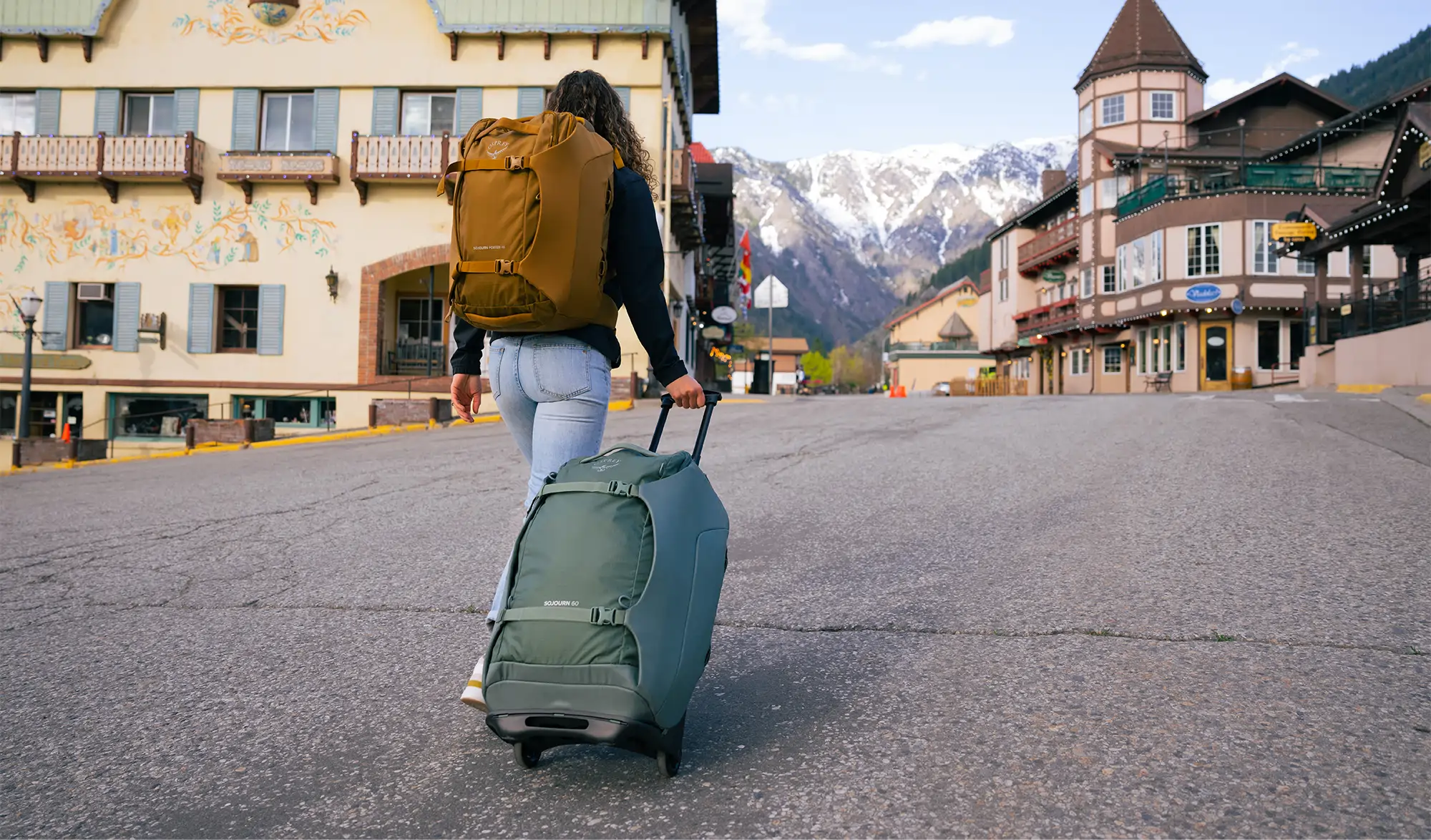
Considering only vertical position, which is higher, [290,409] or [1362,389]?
[1362,389]

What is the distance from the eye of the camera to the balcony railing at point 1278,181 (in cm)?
3553

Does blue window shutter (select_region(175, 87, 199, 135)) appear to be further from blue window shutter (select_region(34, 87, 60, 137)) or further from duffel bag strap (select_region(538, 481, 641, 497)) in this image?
duffel bag strap (select_region(538, 481, 641, 497))

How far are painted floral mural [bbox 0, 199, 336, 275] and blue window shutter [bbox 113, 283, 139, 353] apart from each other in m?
0.61

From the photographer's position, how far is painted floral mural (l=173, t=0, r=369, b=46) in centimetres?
2175

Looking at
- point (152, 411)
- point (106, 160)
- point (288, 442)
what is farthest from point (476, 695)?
point (106, 160)

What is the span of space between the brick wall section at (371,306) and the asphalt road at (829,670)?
47.8 ft

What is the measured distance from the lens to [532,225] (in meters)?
2.52

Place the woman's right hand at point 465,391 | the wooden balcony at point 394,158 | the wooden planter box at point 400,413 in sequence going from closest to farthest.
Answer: the woman's right hand at point 465,391, the wooden planter box at point 400,413, the wooden balcony at point 394,158

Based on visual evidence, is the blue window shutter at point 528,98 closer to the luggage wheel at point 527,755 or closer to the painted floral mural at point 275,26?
the painted floral mural at point 275,26

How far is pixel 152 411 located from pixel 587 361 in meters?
23.0

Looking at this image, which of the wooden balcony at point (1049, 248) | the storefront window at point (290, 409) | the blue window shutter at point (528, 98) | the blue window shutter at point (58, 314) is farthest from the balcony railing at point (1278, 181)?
the blue window shutter at point (58, 314)

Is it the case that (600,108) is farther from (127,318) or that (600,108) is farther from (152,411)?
(127,318)

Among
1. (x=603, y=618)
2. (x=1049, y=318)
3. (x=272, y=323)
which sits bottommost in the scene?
(x=603, y=618)

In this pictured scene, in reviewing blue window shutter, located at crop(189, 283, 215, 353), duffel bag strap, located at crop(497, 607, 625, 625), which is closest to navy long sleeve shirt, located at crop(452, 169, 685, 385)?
duffel bag strap, located at crop(497, 607, 625, 625)
